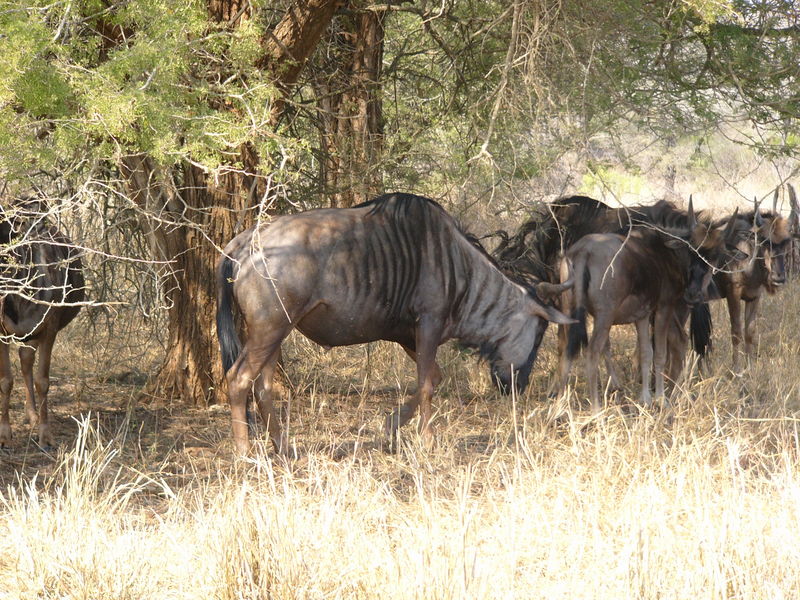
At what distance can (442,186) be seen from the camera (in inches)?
331

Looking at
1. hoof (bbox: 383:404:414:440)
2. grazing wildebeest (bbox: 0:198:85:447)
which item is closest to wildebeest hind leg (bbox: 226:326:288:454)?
hoof (bbox: 383:404:414:440)

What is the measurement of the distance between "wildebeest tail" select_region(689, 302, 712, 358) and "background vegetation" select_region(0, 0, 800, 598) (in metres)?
0.26

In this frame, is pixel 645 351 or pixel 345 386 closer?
pixel 645 351

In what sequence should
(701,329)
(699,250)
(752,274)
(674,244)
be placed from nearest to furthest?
(674,244) → (699,250) → (701,329) → (752,274)

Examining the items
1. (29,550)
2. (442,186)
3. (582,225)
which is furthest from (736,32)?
(29,550)

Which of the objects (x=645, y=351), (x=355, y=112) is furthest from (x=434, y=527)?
(x=355, y=112)

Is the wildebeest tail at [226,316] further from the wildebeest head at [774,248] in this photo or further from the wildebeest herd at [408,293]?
the wildebeest head at [774,248]

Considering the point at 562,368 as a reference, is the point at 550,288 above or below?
above

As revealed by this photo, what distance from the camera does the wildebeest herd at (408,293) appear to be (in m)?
5.96

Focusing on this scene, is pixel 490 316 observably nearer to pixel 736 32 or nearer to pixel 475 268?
pixel 475 268

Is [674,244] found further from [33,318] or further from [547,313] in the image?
[33,318]

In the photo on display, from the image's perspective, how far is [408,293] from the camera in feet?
20.9

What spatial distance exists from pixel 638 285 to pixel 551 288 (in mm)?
834

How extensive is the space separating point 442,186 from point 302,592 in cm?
521
